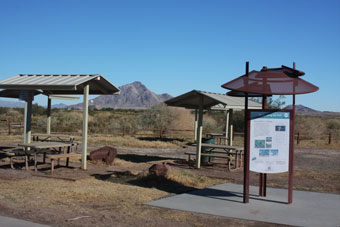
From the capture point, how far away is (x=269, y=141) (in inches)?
335

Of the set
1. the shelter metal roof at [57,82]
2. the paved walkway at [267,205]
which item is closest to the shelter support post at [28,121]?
the shelter metal roof at [57,82]

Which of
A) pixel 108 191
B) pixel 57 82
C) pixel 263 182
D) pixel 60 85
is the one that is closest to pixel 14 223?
pixel 108 191

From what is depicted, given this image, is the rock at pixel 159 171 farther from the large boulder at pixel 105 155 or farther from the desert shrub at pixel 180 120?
the desert shrub at pixel 180 120

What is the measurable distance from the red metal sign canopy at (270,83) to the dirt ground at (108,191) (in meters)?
2.69

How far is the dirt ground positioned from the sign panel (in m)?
1.89

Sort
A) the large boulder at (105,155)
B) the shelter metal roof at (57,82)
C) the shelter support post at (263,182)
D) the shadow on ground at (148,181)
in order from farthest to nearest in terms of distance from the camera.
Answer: the large boulder at (105,155)
the shelter metal roof at (57,82)
the shadow on ground at (148,181)
the shelter support post at (263,182)

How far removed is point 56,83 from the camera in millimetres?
12203

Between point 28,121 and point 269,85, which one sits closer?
point 269,85

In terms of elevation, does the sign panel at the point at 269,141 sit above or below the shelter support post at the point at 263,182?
above

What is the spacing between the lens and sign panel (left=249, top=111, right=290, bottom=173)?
8492 millimetres

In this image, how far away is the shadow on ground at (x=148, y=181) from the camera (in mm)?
10086

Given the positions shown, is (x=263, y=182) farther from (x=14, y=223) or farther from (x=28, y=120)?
(x=28, y=120)

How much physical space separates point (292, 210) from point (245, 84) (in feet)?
8.43

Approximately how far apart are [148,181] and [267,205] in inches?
139
